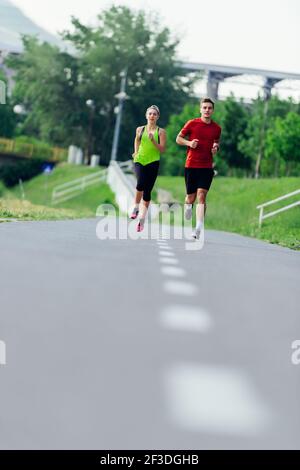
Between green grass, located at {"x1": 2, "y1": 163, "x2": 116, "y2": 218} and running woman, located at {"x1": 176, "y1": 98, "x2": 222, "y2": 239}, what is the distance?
82.7ft

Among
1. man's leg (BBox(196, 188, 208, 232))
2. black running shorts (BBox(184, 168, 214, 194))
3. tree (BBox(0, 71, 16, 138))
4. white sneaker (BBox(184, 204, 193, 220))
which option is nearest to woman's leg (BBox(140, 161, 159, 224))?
black running shorts (BBox(184, 168, 214, 194))

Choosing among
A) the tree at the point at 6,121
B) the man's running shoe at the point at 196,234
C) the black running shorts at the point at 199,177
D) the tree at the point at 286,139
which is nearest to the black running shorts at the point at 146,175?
the black running shorts at the point at 199,177

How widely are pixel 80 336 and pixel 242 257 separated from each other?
225 inches

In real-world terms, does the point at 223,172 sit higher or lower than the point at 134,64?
lower

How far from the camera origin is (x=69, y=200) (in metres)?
44.4

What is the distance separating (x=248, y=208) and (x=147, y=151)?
17945 mm

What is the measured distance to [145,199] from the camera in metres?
11.6

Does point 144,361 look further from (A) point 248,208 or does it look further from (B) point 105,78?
(B) point 105,78

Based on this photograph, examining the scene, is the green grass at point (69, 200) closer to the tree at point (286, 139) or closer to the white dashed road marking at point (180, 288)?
the tree at point (286, 139)

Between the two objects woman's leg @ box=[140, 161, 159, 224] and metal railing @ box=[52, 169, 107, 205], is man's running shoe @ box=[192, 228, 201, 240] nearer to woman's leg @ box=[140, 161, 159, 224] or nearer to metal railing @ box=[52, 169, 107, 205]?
woman's leg @ box=[140, 161, 159, 224]

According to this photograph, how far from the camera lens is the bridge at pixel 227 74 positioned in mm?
75875

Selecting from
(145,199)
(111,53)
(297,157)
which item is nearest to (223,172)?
(297,157)

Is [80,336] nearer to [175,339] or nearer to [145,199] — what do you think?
[175,339]

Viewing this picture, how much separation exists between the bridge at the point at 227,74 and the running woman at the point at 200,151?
66.0 m
